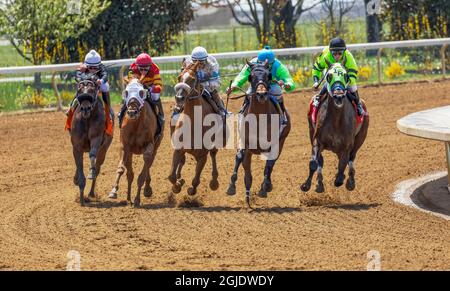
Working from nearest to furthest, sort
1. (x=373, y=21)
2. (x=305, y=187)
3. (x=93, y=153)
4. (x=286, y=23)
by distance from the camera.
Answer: (x=305, y=187), (x=93, y=153), (x=373, y=21), (x=286, y=23)

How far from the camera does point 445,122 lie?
13688mm

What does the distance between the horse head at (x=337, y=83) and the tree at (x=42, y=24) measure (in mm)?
12873

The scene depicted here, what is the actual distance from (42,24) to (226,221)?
13851mm

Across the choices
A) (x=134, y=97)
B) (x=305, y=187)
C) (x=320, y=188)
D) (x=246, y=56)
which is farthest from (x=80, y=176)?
(x=246, y=56)

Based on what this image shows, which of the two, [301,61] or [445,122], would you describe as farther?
[301,61]

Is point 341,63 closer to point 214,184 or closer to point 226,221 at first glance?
point 214,184

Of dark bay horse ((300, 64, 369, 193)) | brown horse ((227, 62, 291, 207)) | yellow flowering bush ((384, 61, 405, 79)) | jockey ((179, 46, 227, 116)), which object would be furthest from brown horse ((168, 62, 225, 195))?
yellow flowering bush ((384, 61, 405, 79))

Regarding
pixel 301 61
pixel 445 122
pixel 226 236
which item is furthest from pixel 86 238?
pixel 301 61

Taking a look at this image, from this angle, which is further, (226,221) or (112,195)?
(112,195)

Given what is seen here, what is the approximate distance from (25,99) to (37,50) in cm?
300

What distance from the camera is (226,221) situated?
1215cm

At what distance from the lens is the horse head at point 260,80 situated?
12.4 meters
